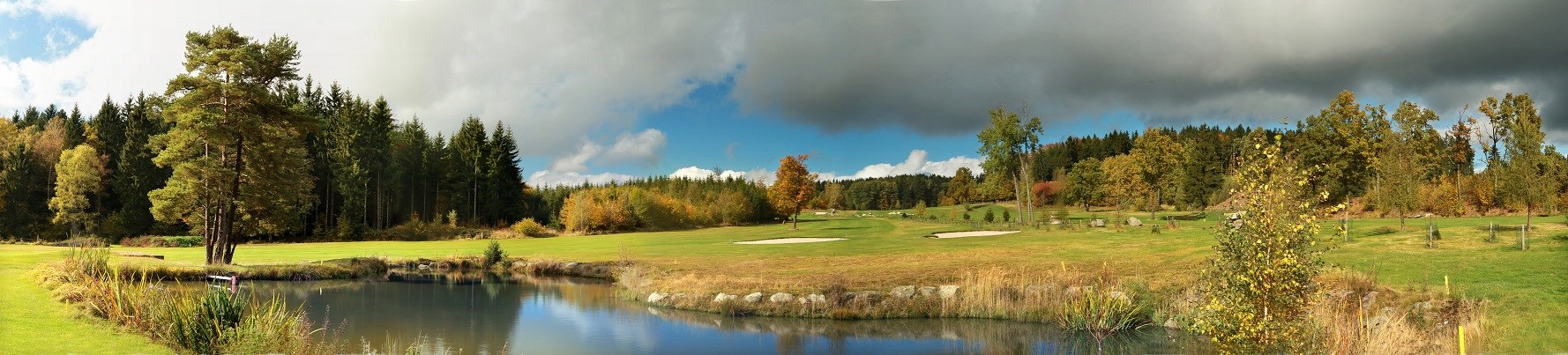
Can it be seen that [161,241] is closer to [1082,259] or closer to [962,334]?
[962,334]

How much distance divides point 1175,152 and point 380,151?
6340 cm

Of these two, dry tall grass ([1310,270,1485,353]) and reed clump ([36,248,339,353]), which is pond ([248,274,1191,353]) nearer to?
reed clump ([36,248,339,353])

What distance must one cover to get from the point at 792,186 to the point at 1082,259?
3276cm

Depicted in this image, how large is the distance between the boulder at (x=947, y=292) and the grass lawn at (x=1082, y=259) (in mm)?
860

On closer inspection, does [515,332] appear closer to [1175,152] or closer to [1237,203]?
[1237,203]

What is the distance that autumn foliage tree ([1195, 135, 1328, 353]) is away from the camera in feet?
28.5

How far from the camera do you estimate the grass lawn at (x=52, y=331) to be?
31.0 ft

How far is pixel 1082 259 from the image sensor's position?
2380 cm

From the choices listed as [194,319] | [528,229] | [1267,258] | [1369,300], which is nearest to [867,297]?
[1369,300]

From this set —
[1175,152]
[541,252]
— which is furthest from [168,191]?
[1175,152]

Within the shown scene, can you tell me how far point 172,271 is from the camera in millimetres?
25000

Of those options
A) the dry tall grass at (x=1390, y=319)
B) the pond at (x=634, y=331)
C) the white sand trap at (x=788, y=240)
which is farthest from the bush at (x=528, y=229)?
the dry tall grass at (x=1390, y=319)

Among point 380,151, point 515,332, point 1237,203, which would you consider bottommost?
point 515,332

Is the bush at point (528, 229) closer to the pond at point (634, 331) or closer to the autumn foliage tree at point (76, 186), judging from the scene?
the autumn foliage tree at point (76, 186)
